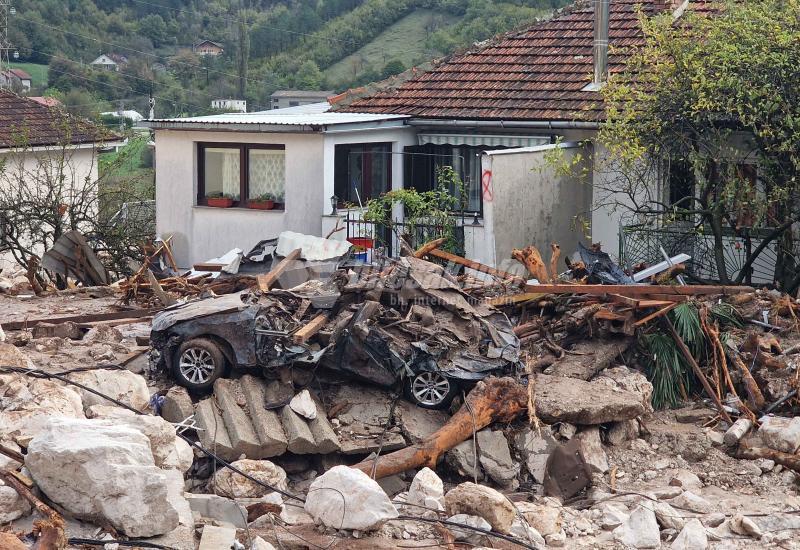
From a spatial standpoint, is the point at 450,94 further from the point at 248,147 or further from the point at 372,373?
the point at 372,373

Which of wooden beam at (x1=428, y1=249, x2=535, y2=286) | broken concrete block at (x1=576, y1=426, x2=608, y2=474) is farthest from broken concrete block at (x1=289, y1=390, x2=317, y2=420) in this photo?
wooden beam at (x1=428, y1=249, x2=535, y2=286)

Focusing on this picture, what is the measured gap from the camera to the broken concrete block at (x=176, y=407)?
12.9m

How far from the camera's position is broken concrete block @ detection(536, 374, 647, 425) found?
13.5 metres

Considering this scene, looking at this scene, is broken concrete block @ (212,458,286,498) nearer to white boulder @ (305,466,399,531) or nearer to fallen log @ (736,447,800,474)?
white boulder @ (305,466,399,531)

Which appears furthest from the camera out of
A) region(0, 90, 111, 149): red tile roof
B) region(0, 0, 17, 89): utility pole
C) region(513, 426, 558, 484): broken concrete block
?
region(0, 0, 17, 89): utility pole

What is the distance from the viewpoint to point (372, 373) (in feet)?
44.9

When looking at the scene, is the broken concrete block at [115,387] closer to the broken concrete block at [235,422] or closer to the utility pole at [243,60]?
the broken concrete block at [235,422]

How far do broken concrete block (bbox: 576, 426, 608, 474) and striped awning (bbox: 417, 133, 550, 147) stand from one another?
7.71 metres

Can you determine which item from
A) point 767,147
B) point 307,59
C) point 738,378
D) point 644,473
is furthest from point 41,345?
point 307,59

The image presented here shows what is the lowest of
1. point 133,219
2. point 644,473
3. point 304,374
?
point 644,473

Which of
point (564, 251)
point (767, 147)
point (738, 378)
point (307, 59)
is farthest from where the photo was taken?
point (307, 59)

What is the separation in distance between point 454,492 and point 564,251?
9659 millimetres

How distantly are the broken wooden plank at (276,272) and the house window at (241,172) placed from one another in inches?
140

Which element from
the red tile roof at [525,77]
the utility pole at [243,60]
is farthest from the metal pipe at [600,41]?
the utility pole at [243,60]
